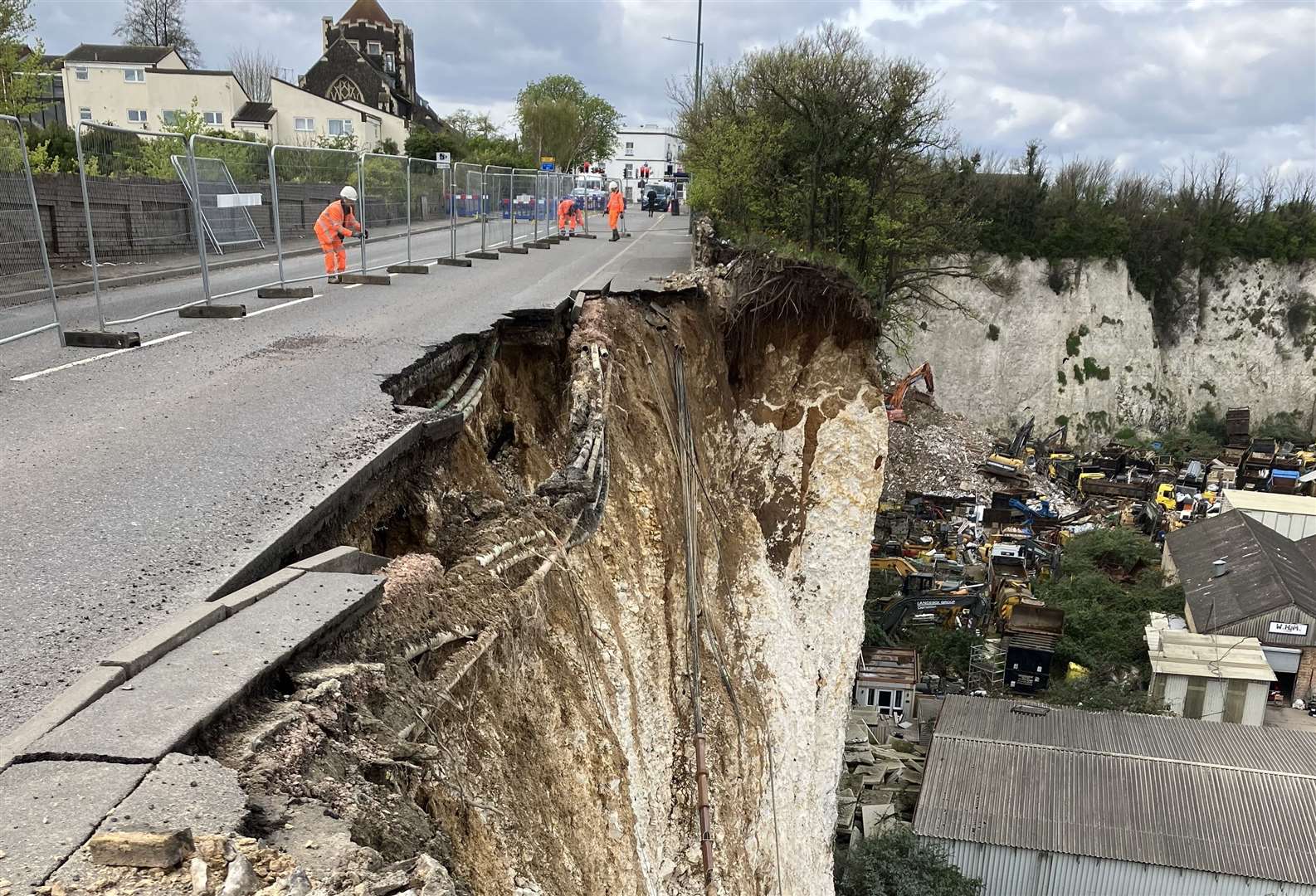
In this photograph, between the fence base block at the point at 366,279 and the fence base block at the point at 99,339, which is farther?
the fence base block at the point at 366,279

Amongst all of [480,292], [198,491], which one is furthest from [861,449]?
[198,491]

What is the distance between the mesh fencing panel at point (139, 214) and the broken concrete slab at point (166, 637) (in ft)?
26.8

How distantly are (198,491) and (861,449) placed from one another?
37.1 feet

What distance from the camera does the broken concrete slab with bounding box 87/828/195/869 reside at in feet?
9.15

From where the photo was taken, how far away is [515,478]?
31.8 feet

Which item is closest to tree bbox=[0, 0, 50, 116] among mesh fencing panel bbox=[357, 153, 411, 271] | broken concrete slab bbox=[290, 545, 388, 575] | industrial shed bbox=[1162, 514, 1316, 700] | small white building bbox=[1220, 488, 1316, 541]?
mesh fencing panel bbox=[357, 153, 411, 271]

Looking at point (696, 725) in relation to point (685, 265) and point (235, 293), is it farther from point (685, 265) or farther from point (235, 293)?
point (685, 265)

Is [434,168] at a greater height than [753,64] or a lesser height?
lesser

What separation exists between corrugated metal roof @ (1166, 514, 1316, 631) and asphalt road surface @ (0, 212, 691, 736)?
73.1 ft

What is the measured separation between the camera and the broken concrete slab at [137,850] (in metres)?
2.79

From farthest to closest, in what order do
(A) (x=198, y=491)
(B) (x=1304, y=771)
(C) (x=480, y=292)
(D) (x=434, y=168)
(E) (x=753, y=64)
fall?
(E) (x=753, y=64) → (D) (x=434, y=168) → (B) (x=1304, y=771) → (C) (x=480, y=292) → (A) (x=198, y=491)

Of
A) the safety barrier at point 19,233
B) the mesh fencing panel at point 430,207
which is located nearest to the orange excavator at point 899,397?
the mesh fencing panel at point 430,207

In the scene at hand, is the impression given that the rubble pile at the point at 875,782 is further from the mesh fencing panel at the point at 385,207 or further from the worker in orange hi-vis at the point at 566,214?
the worker in orange hi-vis at the point at 566,214

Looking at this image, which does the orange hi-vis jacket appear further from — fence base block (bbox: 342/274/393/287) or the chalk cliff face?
the chalk cliff face
